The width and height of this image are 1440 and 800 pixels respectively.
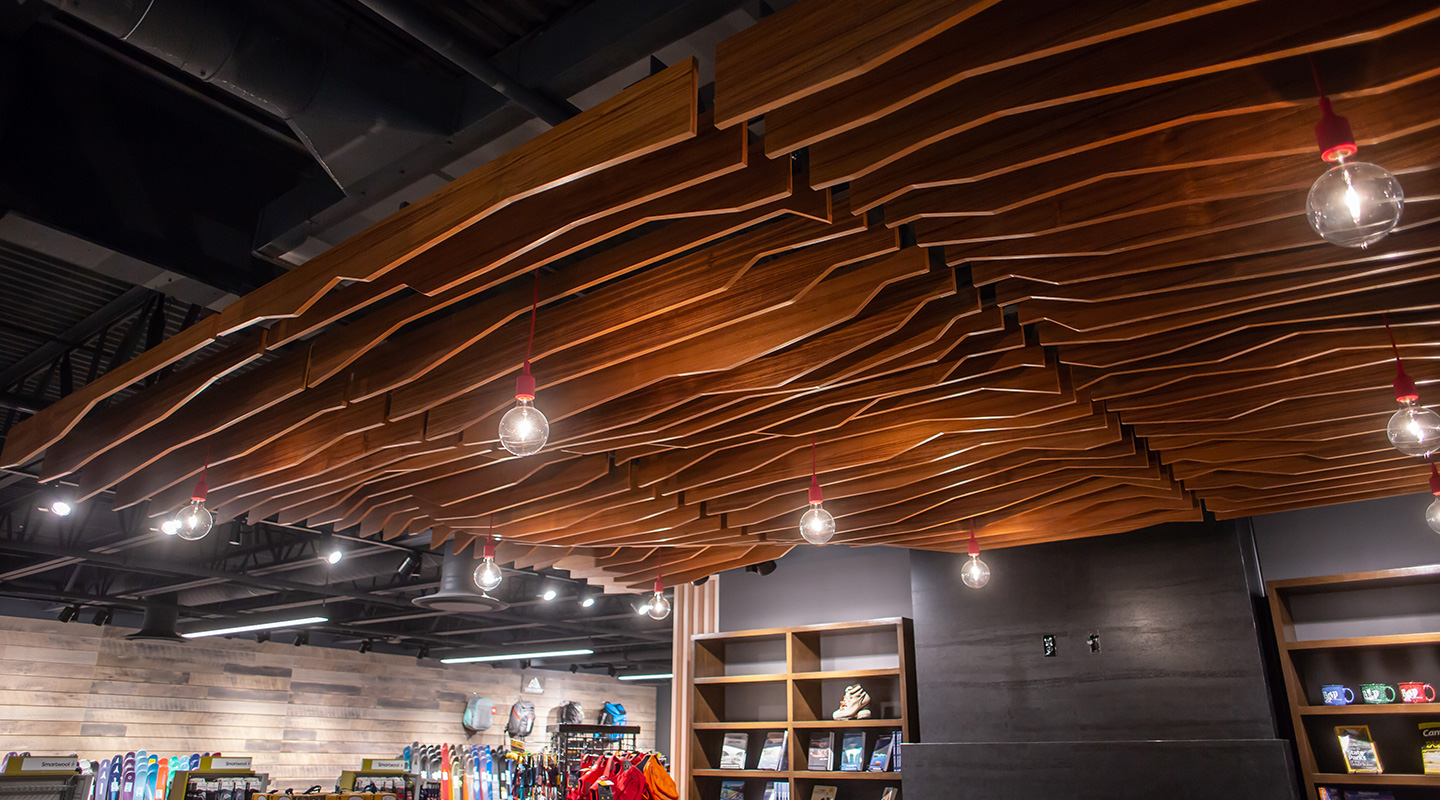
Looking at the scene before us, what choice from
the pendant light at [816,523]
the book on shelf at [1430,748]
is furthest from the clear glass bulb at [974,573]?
the book on shelf at [1430,748]

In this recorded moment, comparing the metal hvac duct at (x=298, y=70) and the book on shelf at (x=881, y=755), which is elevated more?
the metal hvac duct at (x=298, y=70)

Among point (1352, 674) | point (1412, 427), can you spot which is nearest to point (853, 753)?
point (1352, 674)

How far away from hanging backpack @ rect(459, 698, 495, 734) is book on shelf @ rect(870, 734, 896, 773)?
43.4ft

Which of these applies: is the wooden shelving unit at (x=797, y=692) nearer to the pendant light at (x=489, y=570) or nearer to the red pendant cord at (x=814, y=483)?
the pendant light at (x=489, y=570)

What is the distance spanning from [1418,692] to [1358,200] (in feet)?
15.3

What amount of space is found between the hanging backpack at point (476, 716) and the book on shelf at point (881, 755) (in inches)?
521

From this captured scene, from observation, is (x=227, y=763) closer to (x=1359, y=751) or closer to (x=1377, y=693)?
(x=1359, y=751)

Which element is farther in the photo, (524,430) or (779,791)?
(779,791)

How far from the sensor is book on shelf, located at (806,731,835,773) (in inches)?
271

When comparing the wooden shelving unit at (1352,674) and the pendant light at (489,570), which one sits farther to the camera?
the pendant light at (489,570)

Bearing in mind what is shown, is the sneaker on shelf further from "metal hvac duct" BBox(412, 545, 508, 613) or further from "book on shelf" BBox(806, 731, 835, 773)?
"metal hvac duct" BBox(412, 545, 508, 613)

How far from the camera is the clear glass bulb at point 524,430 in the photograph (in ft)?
10.1

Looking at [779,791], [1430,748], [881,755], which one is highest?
[1430,748]

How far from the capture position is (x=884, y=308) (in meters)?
3.42
